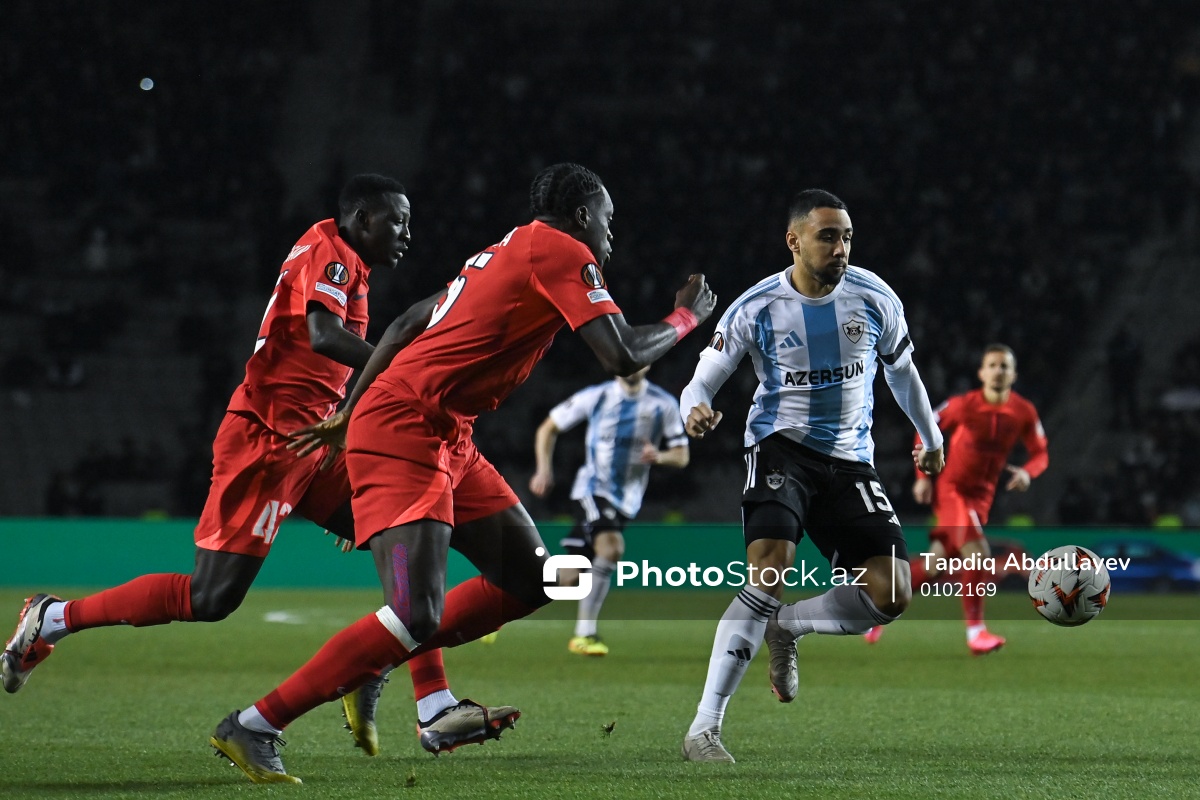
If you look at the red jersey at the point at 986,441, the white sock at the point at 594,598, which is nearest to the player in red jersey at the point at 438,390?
the white sock at the point at 594,598

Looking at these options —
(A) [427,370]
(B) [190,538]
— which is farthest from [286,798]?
(B) [190,538]

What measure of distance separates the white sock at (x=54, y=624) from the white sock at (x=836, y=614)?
2.91 metres

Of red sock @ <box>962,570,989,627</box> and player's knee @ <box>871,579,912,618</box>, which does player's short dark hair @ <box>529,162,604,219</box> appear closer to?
player's knee @ <box>871,579,912,618</box>

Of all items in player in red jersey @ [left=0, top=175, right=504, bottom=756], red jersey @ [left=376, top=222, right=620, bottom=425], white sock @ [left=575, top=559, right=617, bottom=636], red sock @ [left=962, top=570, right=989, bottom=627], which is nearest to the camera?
red jersey @ [left=376, top=222, right=620, bottom=425]

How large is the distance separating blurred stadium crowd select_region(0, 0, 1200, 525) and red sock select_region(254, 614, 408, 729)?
1527 cm

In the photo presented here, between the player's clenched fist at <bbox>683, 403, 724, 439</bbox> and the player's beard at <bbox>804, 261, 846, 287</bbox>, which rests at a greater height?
the player's beard at <bbox>804, 261, 846, 287</bbox>

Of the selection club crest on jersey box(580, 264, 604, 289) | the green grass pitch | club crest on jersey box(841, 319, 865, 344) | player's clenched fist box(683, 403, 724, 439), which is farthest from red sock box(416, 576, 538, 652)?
club crest on jersey box(841, 319, 865, 344)

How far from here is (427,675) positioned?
5492 millimetres

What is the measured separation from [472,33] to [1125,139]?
11.5 metres

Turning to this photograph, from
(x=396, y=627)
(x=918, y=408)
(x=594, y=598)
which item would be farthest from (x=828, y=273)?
(x=594, y=598)

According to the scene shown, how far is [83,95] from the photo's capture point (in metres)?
24.8

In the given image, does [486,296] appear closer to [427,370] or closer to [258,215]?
[427,370]

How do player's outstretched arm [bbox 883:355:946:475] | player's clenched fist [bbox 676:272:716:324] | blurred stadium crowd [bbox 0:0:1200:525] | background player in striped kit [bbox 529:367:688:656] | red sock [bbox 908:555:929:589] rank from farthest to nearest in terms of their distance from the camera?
blurred stadium crowd [bbox 0:0:1200:525]
red sock [bbox 908:555:929:589]
background player in striped kit [bbox 529:367:688:656]
player's outstretched arm [bbox 883:355:946:475]
player's clenched fist [bbox 676:272:716:324]

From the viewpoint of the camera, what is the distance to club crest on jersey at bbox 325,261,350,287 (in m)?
5.54
